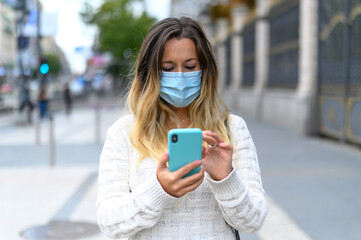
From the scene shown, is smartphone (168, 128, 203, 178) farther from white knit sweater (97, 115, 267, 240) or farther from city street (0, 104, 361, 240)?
city street (0, 104, 361, 240)

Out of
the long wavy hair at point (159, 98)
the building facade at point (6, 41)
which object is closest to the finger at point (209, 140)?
the long wavy hair at point (159, 98)

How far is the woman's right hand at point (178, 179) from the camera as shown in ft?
5.78

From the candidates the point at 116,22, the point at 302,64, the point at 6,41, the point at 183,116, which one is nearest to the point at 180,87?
the point at 183,116

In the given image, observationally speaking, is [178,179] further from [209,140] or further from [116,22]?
[116,22]

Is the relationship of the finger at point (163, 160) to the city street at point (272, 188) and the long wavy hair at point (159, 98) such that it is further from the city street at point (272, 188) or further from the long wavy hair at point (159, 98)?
the city street at point (272, 188)

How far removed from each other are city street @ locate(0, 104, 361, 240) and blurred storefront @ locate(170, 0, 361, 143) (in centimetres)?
104

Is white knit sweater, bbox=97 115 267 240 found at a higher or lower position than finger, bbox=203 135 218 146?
lower

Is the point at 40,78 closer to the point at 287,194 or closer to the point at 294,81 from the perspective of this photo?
the point at 294,81

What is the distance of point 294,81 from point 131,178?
1524cm

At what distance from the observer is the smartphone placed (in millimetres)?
1738

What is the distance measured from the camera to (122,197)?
81.0 inches

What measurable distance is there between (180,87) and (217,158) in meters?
0.34

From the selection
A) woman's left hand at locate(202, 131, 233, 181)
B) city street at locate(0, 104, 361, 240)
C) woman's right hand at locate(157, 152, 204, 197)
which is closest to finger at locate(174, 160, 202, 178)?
woman's right hand at locate(157, 152, 204, 197)

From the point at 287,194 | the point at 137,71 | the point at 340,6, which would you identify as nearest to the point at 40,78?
the point at 340,6
